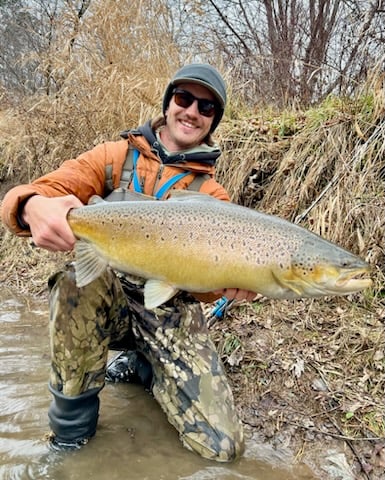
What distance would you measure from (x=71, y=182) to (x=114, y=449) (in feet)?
4.72

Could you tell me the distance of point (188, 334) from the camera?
2758 mm

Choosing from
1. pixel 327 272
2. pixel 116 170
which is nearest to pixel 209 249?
pixel 327 272

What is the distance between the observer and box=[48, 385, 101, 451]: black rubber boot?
2484 millimetres

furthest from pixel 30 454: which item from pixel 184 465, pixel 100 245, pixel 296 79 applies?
pixel 296 79

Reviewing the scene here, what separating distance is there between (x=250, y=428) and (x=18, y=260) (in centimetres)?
402

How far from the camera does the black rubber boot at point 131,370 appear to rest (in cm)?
312

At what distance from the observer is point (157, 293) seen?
7.21 feet

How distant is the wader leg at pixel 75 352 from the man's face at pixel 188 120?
94cm

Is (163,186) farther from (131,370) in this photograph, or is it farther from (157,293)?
(131,370)

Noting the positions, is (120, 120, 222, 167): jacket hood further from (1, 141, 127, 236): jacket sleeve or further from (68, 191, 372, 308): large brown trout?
(68, 191, 372, 308): large brown trout

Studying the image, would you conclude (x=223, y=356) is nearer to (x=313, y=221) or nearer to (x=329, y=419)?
(x=329, y=419)

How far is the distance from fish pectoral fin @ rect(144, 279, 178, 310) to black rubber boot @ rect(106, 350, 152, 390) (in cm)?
107

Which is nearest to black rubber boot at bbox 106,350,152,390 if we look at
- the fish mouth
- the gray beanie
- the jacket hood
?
the jacket hood

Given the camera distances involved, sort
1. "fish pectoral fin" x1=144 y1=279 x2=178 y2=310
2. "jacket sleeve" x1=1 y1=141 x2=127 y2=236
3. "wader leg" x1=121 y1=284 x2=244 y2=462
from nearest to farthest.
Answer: "fish pectoral fin" x1=144 y1=279 x2=178 y2=310 → "jacket sleeve" x1=1 y1=141 x2=127 y2=236 → "wader leg" x1=121 y1=284 x2=244 y2=462
